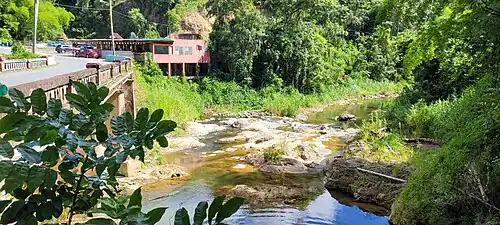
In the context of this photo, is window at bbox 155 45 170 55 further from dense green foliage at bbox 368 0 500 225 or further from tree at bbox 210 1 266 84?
dense green foliage at bbox 368 0 500 225

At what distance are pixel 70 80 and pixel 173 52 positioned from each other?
35.0 meters

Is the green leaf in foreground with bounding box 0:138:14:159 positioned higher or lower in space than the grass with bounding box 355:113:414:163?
higher

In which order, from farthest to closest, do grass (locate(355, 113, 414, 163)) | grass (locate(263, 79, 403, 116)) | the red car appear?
the red car, grass (locate(263, 79, 403, 116)), grass (locate(355, 113, 414, 163))

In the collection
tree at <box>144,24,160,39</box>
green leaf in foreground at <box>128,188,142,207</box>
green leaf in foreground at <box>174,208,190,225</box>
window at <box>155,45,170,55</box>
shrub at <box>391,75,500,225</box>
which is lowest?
shrub at <box>391,75,500,225</box>

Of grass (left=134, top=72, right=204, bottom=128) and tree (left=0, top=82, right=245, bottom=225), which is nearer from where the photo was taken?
tree (left=0, top=82, right=245, bottom=225)

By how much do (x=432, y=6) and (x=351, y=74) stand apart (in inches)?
1572

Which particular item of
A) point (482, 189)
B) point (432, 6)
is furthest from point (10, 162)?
point (432, 6)

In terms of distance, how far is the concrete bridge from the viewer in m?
7.09

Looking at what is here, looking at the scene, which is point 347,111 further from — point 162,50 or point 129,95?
point 129,95

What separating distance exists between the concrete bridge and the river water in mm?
3158

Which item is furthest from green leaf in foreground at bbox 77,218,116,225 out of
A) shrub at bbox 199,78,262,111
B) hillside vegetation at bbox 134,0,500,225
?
shrub at bbox 199,78,262,111

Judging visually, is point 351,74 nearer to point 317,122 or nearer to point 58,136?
point 317,122

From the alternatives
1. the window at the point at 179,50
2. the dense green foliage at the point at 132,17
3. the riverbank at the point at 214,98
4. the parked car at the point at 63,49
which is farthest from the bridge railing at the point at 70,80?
the dense green foliage at the point at 132,17

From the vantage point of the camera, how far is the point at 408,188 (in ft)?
38.1
